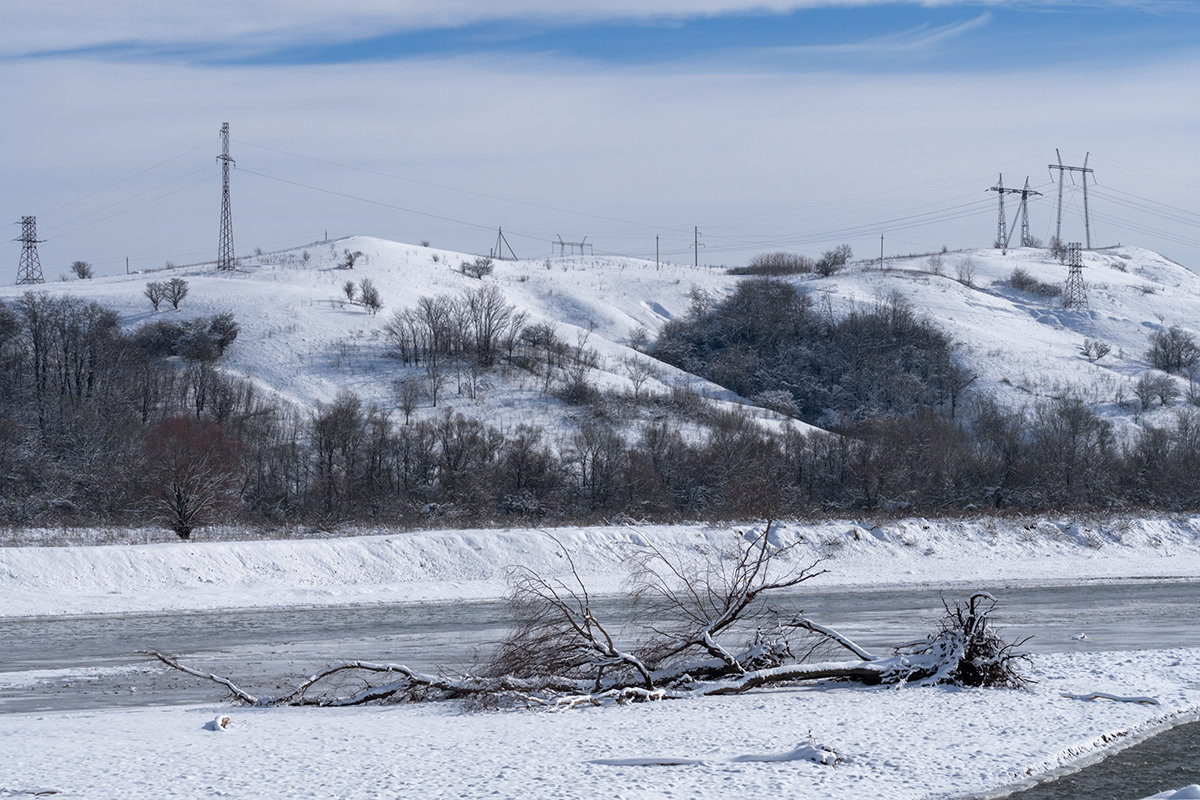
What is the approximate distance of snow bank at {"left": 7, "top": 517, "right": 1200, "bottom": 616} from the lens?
24.6 metres

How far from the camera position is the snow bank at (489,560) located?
2458cm

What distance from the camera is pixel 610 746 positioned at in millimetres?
9906

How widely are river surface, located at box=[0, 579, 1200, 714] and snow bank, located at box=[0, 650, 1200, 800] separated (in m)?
2.52

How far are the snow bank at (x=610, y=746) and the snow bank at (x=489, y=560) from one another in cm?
1282

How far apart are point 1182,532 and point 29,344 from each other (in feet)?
183

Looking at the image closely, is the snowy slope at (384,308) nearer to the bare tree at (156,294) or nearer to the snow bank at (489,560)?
the bare tree at (156,294)

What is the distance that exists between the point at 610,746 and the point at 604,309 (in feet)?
221

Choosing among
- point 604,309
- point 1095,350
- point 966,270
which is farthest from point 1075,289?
Answer: point 604,309

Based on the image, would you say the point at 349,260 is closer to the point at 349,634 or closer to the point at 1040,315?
the point at 1040,315

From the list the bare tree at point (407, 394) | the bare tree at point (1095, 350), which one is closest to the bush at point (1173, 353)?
the bare tree at point (1095, 350)

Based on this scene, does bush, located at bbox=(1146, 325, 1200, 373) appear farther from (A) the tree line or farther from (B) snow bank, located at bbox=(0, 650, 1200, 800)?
(B) snow bank, located at bbox=(0, 650, 1200, 800)

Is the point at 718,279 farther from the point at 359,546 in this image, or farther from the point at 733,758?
the point at 733,758

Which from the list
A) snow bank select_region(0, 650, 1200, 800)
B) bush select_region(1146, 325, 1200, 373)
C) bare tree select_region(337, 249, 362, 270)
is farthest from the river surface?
bare tree select_region(337, 249, 362, 270)

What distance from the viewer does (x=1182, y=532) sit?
115ft
